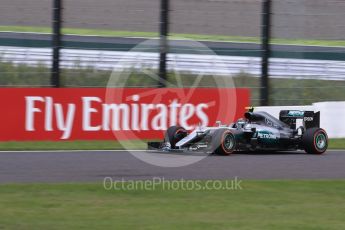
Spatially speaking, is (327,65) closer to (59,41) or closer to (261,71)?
(261,71)

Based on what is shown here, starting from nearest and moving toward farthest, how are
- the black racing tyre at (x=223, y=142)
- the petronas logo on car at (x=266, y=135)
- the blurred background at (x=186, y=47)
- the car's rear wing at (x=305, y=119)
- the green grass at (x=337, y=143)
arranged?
the black racing tyre at (x=223, y=142) < the petronas logo on car at (x=266, y=135) < the car's rear wing at (x=305, y=119) < the green grass at (x=337, y=143) < the blurred background at (x=186, y=47)

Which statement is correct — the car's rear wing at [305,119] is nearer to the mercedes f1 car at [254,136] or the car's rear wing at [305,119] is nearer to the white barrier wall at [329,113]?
the mercedes f1 car at [254,136]

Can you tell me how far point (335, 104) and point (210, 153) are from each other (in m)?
5.18

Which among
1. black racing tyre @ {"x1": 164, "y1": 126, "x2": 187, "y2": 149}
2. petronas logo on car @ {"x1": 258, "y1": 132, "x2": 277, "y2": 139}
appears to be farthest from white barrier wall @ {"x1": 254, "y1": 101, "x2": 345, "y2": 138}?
black racing tyre @ {"x1": 164, "y1": 126, "x2": 187, "y2": 149}

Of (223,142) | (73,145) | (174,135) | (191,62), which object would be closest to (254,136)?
(223,142)

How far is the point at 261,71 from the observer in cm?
1977

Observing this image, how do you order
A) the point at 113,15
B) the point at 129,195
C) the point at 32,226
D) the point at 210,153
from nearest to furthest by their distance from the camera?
the point at 32,226
the point at 129,195
the point at 210,153
the point at 113,15

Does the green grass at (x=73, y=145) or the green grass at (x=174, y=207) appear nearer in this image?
the green grass at (x=174, y=207)

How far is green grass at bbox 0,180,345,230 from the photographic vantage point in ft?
25.7

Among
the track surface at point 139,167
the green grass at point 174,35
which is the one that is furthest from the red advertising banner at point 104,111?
the track surface at point 139,167

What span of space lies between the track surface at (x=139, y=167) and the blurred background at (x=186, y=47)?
4.25m

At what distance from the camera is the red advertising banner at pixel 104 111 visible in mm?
16469

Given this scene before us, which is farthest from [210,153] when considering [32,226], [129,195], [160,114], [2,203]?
[32,226]

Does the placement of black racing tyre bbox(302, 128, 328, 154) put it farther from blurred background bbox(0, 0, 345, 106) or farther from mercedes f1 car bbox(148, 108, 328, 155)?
blurred background bbox(0, 0, 345, 106)
